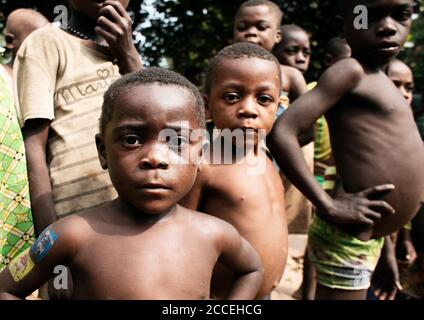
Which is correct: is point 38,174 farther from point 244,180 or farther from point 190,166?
point 244,180

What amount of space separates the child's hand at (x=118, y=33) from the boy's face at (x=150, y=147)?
50 cm

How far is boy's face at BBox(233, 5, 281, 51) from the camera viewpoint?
3.65 meters

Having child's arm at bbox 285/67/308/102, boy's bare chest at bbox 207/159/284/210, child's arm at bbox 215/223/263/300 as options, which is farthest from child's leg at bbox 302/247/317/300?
child's arm at bbox 215/223/263/300

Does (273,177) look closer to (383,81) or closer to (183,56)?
(383,81)

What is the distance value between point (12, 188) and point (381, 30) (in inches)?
66.5

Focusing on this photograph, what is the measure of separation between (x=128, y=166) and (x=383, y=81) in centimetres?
139

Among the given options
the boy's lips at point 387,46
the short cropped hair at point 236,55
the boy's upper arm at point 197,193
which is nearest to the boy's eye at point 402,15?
the boy's lips at point 387,46

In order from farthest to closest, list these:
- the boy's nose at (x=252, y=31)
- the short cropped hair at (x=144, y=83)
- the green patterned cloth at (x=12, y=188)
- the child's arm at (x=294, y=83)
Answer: the child's arm at (x=294, y=83) → the boy's nose at (x=252, y=31) → the green patterned cloth at (x=12, y=188) → the short cropped hair at (x=144, y=83)

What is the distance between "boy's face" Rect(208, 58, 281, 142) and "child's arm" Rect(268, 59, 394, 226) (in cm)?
15

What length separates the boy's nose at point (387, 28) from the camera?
229 cm

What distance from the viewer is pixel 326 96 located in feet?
7.45

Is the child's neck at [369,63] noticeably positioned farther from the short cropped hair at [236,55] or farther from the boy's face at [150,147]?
the boy's face at [150,147]

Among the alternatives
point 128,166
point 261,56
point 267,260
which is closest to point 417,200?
point 267,260

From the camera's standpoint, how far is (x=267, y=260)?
6.97 feet
